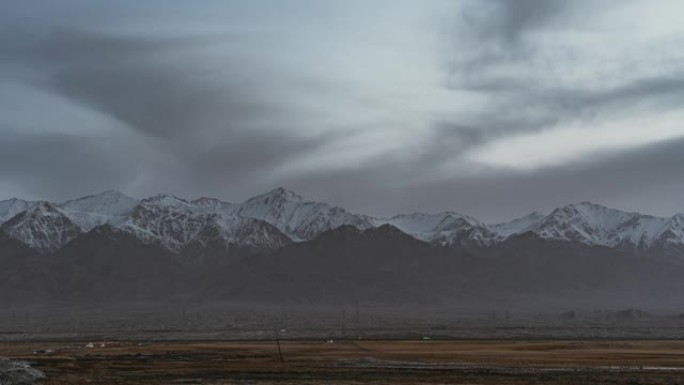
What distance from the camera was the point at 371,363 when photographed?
7888cm

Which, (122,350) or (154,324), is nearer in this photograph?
(122,350)

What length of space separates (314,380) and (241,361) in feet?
67.5

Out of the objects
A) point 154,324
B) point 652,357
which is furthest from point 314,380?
point 154,324

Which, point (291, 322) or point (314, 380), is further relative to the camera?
point (291, 322)

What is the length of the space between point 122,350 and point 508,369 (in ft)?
154

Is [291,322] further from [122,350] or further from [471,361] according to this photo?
[471,361]

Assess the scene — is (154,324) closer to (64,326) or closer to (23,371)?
(64,326)

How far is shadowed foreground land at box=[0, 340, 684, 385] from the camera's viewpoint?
207 feet

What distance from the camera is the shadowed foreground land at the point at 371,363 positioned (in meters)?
63.1

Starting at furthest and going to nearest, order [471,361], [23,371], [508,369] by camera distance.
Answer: [471,361] → [508,369] → [23,371]

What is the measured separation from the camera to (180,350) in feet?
330

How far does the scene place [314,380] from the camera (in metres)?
62.1

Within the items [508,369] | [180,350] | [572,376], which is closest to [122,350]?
[180,350]

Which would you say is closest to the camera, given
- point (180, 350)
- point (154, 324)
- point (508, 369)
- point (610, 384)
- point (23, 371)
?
point (610, 384)
